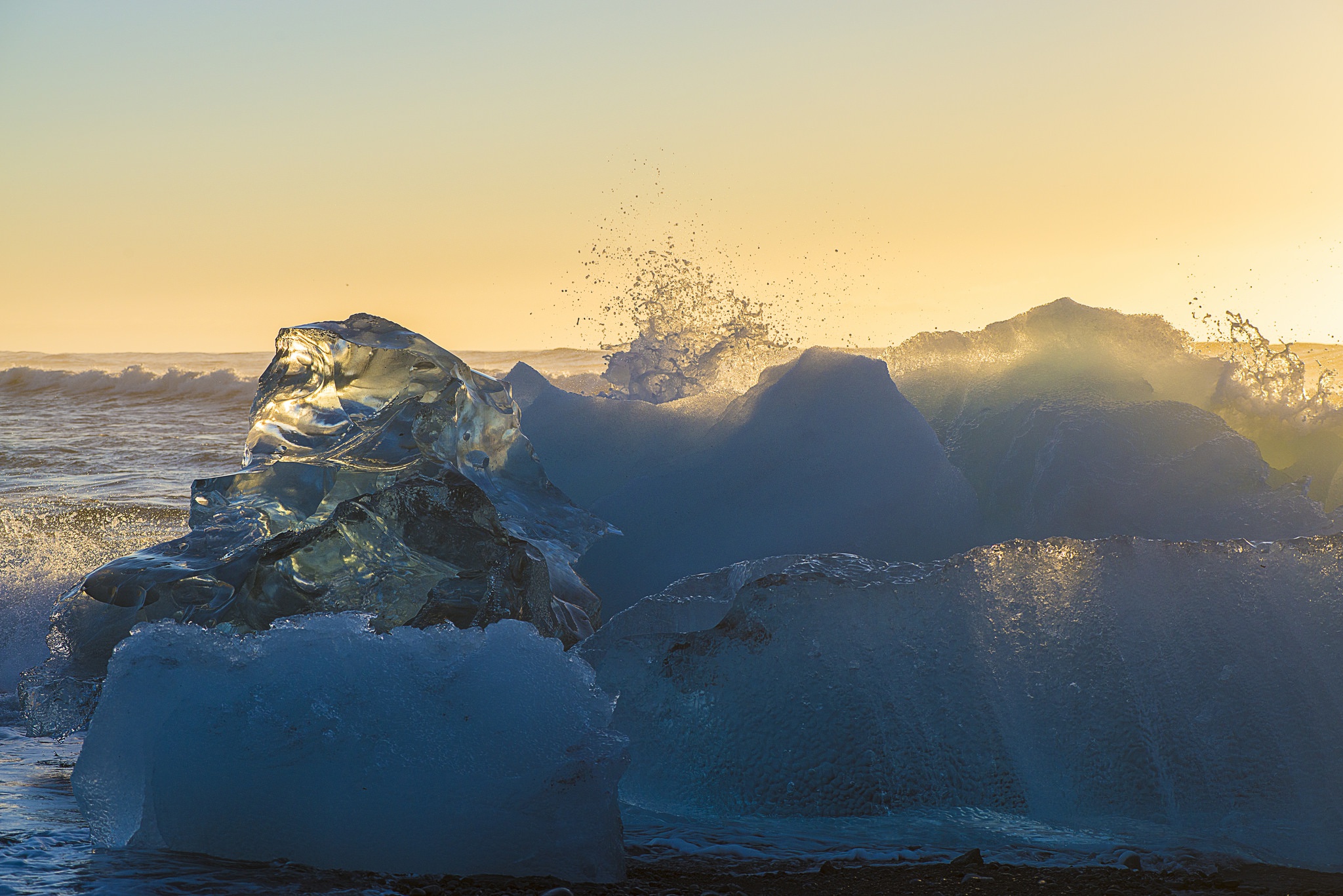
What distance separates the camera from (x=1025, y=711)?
6.67ft

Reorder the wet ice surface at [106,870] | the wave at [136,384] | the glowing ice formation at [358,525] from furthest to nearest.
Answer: the wave at [136,384], the glowing ice formation at [358,525], the wet ice surface at [106,870]

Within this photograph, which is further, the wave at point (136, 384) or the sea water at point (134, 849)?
the wave at point (136, 384)

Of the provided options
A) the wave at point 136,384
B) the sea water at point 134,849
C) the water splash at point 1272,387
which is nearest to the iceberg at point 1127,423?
the water splash at point 1272,387

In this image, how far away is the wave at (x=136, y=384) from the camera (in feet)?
50.3

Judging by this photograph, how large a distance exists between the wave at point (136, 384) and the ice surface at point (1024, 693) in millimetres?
13433

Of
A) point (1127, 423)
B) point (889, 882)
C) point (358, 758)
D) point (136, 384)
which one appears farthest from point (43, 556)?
point (136, 384)

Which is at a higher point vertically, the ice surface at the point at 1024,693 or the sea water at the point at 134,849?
the ice surface at the point at 1024,693

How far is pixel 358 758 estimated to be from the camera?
1.75 metres

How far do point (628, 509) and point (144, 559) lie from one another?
4.23 feet

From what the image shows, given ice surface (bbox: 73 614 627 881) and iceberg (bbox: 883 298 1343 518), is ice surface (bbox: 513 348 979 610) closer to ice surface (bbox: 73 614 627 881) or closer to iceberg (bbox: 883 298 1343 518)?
iceberg (bbox: 883 298 1343 518)

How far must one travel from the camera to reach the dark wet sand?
169 cm

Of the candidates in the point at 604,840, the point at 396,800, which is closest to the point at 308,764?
the point at 396,800

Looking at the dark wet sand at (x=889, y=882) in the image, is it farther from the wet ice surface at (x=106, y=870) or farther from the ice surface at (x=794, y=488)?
the ice surface at (x=794, y=488)

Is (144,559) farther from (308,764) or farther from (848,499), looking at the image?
(848,499)
